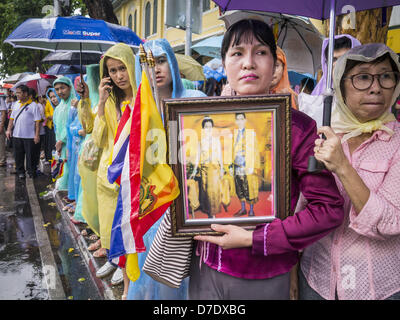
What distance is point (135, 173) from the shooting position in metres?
1.59

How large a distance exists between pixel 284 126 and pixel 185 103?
1.33ft

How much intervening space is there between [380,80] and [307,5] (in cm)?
105

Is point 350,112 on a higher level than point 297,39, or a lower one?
lower

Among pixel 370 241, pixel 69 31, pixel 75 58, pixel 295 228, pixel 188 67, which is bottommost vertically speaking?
pixel 370 241

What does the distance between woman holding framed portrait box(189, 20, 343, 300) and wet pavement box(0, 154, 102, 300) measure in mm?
2607

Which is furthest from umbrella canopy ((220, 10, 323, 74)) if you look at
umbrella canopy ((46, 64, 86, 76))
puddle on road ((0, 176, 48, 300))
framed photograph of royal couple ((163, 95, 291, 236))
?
umbrella canopy ((46, 64, 86, 76))

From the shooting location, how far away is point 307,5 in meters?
2.39

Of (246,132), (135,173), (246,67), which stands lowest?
(135,173)

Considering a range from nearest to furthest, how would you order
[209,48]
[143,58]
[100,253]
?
[143,58] < [100,253] < [209,48]

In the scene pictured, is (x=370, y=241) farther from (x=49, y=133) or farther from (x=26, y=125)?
(x=49, y=133)

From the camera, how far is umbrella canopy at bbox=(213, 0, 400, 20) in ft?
7.41

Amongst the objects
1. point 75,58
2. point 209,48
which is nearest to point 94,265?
point 75,58

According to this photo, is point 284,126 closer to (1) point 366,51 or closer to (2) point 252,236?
(2) point 252,236

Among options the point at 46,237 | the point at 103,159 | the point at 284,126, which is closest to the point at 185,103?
the point at 284,126
